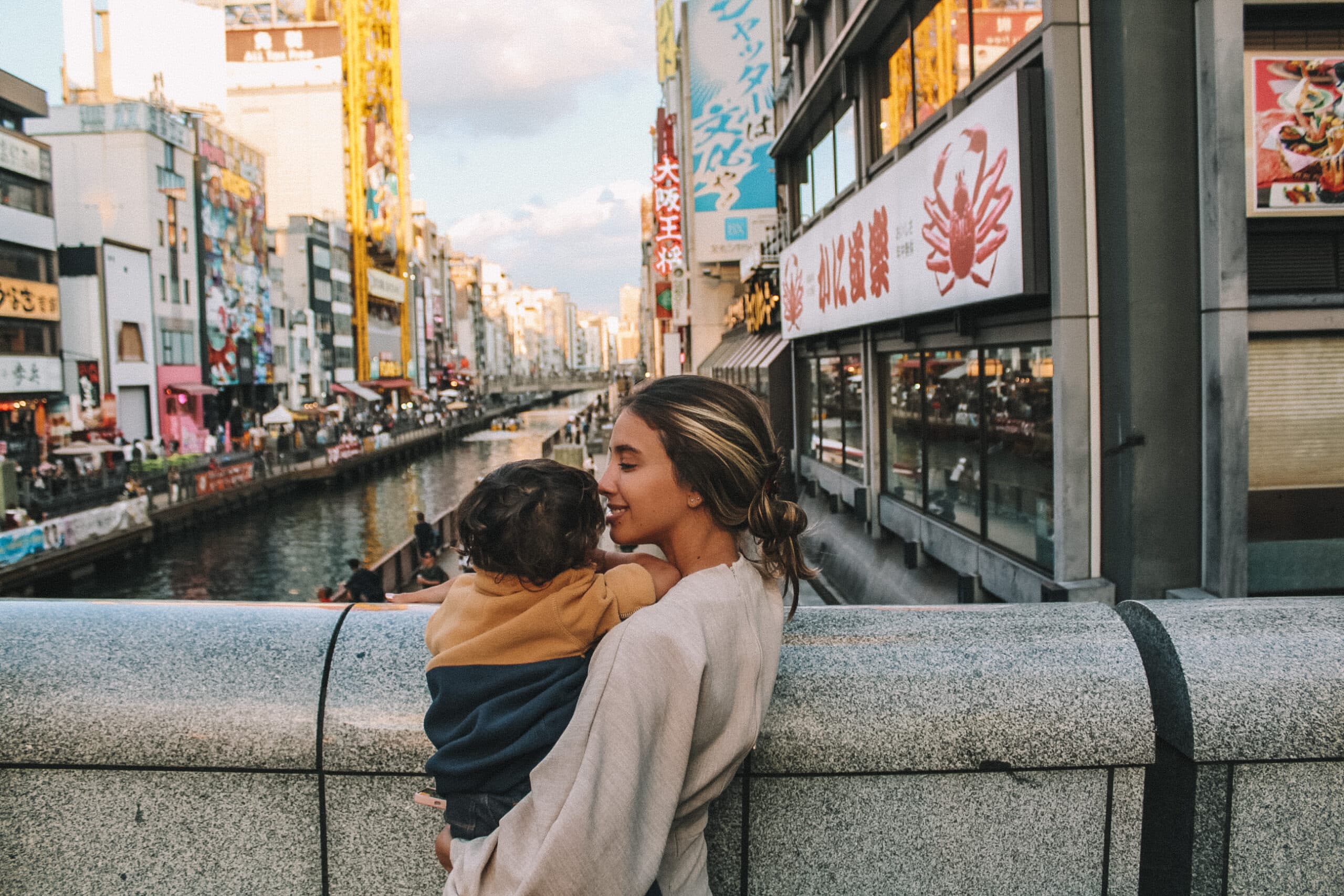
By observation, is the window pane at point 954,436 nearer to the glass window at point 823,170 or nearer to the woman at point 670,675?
the glass window at point 823,170

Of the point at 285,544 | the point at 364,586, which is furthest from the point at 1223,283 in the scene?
the point at 285,544

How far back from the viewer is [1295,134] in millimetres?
7215

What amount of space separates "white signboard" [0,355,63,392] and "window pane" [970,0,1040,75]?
3829cm

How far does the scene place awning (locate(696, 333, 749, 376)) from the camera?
32156mm

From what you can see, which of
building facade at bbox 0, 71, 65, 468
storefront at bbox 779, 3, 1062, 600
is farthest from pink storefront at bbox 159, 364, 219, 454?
storefront at bbox 779, 3, 1062, 600

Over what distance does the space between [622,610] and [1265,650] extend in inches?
58.8

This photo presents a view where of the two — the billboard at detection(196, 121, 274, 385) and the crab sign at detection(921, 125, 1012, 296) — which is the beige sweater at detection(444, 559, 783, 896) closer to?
the crab sign at detection(921, 125, 1012, 296)

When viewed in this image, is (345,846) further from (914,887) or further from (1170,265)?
(1170,265)

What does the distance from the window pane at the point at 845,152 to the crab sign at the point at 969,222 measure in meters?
5.21

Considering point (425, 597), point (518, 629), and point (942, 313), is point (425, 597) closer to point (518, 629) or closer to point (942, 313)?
point (518, 629)

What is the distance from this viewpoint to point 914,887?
2.18 metres

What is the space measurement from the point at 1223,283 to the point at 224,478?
127 ft

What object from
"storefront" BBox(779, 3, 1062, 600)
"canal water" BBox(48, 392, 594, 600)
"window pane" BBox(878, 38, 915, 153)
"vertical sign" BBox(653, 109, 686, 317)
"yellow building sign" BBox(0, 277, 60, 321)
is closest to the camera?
"storefront" BBox(779, 3, 1062, 600)

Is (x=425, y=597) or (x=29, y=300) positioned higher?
(x=29, y=300)
